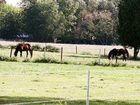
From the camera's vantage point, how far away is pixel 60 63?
39.1 meters

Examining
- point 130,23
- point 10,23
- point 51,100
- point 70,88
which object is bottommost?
point 70,88

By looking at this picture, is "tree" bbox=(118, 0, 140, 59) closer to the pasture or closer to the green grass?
the pasture

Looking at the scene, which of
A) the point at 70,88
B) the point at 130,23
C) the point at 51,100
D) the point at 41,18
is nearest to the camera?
the point at 51,100

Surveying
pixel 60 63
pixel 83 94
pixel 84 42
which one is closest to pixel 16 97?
pixel 83 94

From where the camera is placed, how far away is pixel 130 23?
2398 inches

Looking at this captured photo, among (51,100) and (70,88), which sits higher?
(51,100)

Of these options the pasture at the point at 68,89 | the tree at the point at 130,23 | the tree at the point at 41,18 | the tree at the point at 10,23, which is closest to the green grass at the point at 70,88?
the pasture at the point at 68,89

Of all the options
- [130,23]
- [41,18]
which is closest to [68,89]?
[130,23]

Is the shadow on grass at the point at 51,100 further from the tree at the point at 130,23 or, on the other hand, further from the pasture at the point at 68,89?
the tree at the point at 130,23

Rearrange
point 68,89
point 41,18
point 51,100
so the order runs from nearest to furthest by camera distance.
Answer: point 51,100
point 68,89
point 41,18

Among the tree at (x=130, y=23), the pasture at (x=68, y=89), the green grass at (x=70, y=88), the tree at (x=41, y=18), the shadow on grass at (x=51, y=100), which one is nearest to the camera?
the shadow on grass at (x=51, y=100)

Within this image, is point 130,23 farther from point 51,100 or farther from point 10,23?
point 10,23

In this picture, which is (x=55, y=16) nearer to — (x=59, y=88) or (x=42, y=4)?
(x=42, y=4)

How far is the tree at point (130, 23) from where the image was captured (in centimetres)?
6000
